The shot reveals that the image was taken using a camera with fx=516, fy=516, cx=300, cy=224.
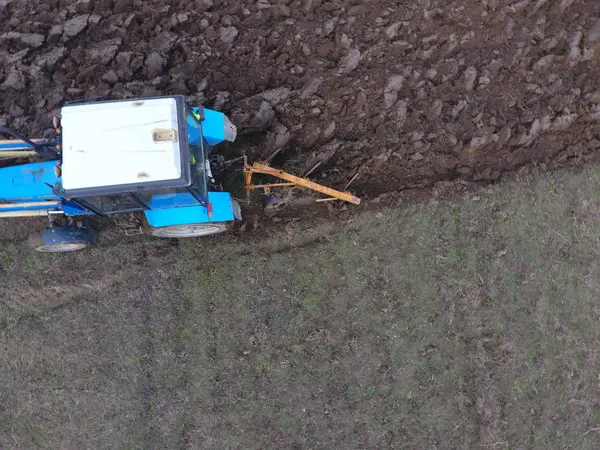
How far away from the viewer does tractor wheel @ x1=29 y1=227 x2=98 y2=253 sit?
6027mm

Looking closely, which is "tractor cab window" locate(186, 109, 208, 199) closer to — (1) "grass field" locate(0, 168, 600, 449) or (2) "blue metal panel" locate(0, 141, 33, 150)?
(1) "grass field" locate(0, 168, 600, 449)

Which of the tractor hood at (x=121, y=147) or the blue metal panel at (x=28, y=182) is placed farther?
the blue metal panel at (x=28, y=182)

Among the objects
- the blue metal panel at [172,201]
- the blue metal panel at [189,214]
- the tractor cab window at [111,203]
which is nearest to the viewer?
the tractor cab window at [111,203]

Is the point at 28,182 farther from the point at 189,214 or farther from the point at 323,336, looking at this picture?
the point at 323,336

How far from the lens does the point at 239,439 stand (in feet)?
21.2

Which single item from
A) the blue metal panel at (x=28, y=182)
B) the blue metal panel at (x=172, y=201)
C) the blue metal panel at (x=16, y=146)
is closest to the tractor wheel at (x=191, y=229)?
the blue metal panel at (x=172, y=201)

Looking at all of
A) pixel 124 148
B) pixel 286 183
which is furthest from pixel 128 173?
pixel 286 183

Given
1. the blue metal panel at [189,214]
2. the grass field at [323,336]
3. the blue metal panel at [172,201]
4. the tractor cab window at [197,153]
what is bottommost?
the grass field at [323,336]

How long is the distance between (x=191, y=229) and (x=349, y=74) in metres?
2.87

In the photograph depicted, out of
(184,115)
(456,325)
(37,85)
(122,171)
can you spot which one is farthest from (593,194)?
(37,85)

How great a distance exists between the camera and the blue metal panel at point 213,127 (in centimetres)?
562

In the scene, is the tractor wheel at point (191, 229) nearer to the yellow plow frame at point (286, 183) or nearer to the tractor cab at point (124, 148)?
the yellow plow frame at point (286, 183)

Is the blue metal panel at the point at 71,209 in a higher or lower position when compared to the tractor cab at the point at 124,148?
lower

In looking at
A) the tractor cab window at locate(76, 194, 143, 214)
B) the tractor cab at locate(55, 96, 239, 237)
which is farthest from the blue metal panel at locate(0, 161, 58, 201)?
the tractor cab at locate(55, 96, 239, 237)
